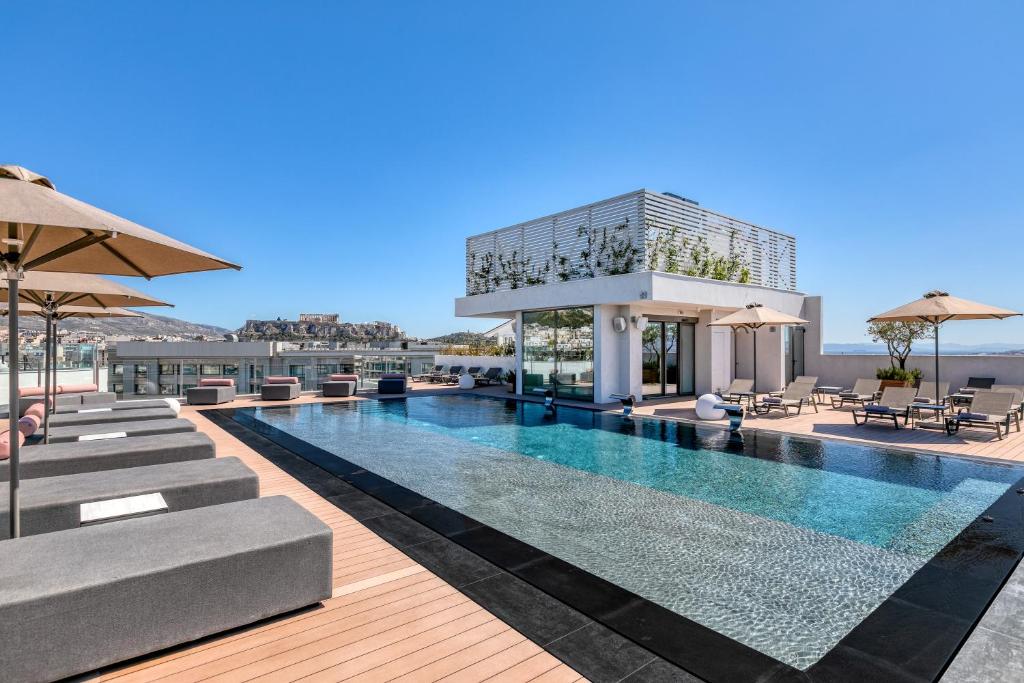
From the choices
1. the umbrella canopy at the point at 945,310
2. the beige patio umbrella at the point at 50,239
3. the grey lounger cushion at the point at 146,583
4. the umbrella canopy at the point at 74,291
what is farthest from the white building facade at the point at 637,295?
the grey lounger cushion at the point at 146,583

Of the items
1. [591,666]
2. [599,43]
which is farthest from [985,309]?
[591,666]

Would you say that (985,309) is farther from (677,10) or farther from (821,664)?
(821,664)

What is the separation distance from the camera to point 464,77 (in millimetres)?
14539

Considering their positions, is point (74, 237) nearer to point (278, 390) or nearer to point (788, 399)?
point (278, 390)

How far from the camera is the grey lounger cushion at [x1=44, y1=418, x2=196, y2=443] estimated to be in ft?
18.7

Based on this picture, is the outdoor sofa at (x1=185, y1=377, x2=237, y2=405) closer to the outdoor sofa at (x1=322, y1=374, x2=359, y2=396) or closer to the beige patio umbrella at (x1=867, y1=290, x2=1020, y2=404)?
the outdoor sofa at (x1=322, y1=374, x2=359, y2=396)

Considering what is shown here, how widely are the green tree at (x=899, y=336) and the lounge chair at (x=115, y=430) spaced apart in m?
19.9

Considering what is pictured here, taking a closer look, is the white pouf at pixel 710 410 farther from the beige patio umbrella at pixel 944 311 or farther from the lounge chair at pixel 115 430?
the lounge chair at pixel 115 430

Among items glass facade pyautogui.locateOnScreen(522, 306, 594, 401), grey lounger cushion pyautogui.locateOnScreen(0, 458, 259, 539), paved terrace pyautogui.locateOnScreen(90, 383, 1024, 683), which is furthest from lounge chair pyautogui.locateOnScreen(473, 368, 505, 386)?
paved terrace pyautogui.locateOnScreen(90, 383, 1024, 683)

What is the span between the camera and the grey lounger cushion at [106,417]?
670cm

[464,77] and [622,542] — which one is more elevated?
[464,77]

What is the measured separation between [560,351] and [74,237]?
39.8ft

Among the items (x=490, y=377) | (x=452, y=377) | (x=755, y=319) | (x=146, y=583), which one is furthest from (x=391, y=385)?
(x=146, y=583)

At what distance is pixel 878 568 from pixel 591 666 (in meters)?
2.83
